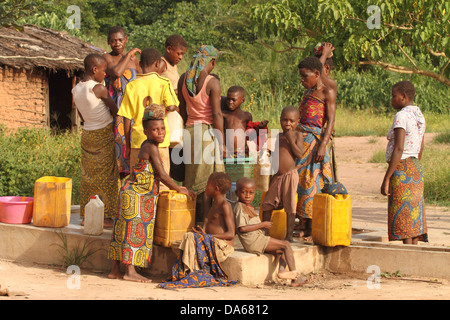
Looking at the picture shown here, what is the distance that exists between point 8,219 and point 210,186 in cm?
206

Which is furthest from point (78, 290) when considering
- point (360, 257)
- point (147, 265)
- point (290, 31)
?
point (290, 31)

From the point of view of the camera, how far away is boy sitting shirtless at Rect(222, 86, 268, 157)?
6.26 m

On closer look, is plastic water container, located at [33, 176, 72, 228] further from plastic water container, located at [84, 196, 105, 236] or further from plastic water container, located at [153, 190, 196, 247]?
plastic water container, located at [153, 190, 196, 247]

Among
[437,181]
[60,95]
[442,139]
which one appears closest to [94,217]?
[437,181]

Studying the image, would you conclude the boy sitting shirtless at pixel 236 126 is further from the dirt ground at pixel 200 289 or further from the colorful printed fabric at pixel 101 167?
the dirt ground at pixel 200 289

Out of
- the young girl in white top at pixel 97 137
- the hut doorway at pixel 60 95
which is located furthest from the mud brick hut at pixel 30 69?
the young girl in white top at pixel 97 137

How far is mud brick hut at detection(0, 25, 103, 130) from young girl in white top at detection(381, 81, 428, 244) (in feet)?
25.7

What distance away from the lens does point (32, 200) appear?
6414 mm

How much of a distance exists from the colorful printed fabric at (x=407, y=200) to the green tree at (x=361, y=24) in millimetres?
1639

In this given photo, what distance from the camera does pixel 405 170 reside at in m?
5.84

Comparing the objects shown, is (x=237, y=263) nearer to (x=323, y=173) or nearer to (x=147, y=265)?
(x=147, y=265)

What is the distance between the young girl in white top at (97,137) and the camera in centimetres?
600

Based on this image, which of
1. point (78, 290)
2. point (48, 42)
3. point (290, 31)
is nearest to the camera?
point (78, 290)

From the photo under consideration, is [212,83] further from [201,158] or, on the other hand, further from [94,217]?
[94,217]
